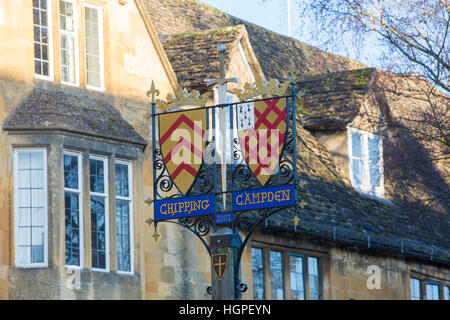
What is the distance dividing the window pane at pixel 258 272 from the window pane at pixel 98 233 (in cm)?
369

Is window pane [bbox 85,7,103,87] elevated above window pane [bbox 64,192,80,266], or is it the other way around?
window pane [bbox 85,7,103,87]

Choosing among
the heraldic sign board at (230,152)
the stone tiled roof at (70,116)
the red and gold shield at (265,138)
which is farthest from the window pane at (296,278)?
the red and gold shield at (265,138)

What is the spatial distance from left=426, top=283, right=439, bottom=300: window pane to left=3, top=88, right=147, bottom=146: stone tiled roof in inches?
347

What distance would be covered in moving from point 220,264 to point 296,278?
26.9ft

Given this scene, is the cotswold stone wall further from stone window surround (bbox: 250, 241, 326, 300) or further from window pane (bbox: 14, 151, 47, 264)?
window pane (bbox: 14, 151, 47, 264)

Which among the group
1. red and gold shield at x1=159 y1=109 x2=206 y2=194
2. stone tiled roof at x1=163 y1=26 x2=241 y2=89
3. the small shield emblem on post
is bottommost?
the small shield emblem on post

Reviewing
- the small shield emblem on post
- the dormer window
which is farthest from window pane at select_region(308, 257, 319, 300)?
the small shield emblem on post

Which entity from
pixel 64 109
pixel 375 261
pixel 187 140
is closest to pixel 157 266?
pixel 64 109

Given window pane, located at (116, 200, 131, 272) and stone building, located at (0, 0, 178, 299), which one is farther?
window pane, located at (116, 200, 131, 272)

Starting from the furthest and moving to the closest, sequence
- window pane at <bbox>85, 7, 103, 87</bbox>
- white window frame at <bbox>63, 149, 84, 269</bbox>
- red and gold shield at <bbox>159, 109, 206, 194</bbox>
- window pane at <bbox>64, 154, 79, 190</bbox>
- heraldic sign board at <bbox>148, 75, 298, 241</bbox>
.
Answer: window pane at <bbox>85, 7, 103, 87</bbox> < window pane at <bbox>64, 154, 79, 190</bbox> < white window frame at <bbox>63, 149, 84, 269</bbox> < red and gold shield at <bbox>159, 109, 206, 194</bbox> < heraldic sign board at <bbox>148, 75, 298, 241</bbox>

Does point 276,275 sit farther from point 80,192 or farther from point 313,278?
point 80,192

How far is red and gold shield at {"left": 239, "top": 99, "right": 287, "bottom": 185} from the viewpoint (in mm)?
14836

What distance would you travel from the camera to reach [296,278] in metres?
22.3

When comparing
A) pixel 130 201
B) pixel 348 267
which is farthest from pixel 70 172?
pixel 348 267
